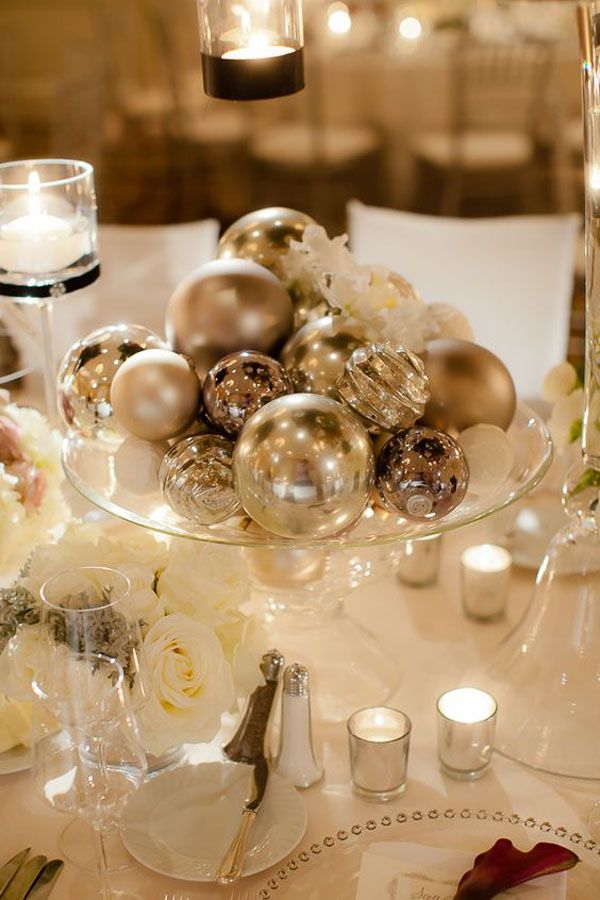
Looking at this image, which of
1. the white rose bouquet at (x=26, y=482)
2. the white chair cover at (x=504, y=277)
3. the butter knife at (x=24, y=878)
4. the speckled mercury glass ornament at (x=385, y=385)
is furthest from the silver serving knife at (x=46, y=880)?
the white chair cover at (x=504, y=277)

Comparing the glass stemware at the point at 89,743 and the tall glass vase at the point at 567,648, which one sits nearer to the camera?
the glass stemware at the point at 89,743

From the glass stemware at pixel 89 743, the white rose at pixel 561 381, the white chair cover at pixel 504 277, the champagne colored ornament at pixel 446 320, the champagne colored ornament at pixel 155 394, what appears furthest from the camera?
the white chair cover at pixel 504 277

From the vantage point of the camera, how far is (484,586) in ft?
4.08

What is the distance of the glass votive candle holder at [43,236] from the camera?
1266mm

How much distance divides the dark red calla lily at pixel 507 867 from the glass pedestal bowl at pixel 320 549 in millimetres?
264

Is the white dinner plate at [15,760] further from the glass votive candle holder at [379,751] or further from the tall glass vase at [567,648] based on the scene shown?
the tall glass vase at [567,648]

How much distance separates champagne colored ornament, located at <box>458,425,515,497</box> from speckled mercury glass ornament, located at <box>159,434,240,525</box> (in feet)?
0.74

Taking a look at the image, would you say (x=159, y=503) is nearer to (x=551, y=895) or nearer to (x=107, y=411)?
(x=107, y=411)

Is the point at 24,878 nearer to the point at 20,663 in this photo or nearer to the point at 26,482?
the point at 20,663

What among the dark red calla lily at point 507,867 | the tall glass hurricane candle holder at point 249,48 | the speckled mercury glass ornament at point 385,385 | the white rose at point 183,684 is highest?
the tall glass hurricane candle holder at point 249,48

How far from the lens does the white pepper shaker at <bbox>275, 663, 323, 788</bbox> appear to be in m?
1.03

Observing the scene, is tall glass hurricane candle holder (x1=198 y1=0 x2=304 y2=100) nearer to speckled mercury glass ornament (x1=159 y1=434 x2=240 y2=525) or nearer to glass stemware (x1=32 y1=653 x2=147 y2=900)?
speckled mercury glass ornament (x1=159 y1=434 x2=240 y2=525)

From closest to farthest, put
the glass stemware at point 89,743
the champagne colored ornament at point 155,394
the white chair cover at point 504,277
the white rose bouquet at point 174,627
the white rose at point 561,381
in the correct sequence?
1. the glass stemware at point 89,743
2. the white rose bouquet at point 174,627
3. the champagne colored ornament at point 155,394
4. the white rose at point 561,381
5. the white chair cover at point 504,277

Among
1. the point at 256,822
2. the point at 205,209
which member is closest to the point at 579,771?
the point at 256,822
